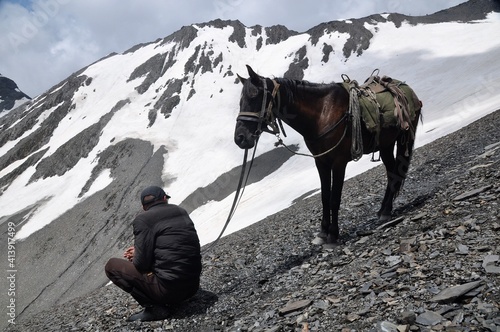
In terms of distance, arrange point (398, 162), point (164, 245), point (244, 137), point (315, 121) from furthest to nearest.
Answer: point (398, 162) → point (315, 121) → point (244, 137) → point (164, 245)

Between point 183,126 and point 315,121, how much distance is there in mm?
69416

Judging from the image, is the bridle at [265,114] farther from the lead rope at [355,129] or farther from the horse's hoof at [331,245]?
the horse's hoof at [331,245]

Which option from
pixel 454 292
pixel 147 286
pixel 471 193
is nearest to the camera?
pixel 454 292

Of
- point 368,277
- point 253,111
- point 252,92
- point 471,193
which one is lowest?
point 471,193

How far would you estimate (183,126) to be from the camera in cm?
7681

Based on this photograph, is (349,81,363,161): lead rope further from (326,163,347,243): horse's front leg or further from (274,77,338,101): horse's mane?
(274,77,338,101): horse's mane

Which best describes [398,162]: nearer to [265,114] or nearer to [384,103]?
[384,103]

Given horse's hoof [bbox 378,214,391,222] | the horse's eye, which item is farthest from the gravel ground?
A: the horse's eye

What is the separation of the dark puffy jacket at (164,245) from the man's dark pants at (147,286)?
4.8 inches

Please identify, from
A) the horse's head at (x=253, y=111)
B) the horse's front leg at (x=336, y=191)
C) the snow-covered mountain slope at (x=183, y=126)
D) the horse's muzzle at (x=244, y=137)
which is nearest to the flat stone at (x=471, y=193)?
the horse's front leg at (x=336, y=191)

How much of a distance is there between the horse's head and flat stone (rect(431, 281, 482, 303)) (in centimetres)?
429

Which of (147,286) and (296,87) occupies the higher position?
(296,87)

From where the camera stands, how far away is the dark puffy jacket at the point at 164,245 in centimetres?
740

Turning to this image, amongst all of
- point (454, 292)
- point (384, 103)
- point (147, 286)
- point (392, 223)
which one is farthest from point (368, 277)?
point (384, 103)
